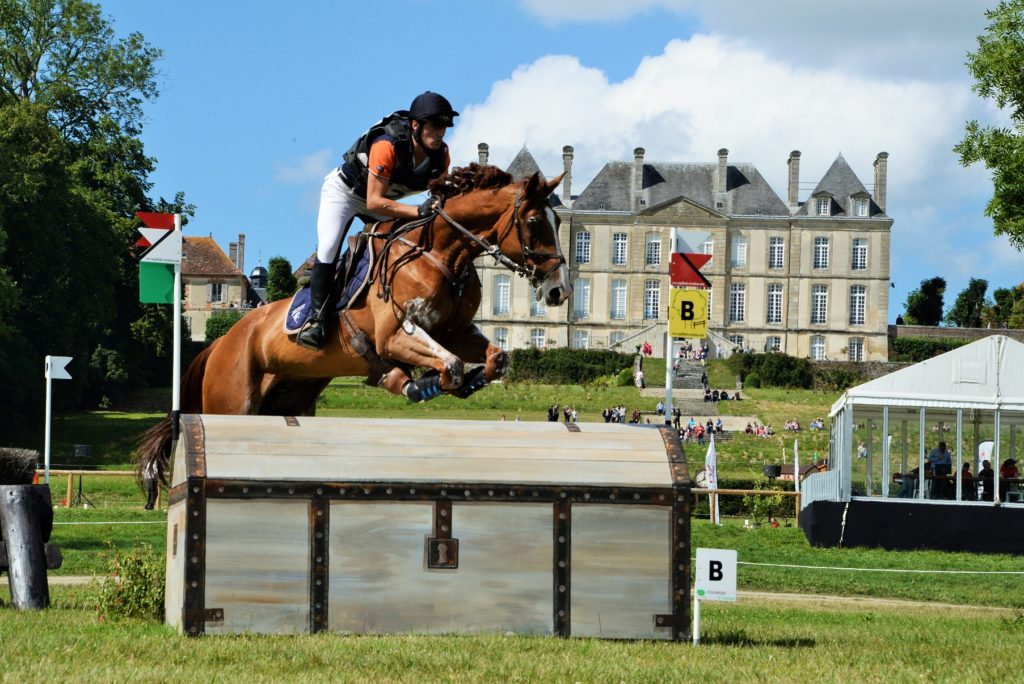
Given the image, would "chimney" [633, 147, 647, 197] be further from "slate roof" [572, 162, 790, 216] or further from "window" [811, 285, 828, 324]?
"window" [811, 285, 828, 324]

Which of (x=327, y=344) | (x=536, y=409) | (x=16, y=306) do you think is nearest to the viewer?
(x=327, y=344)

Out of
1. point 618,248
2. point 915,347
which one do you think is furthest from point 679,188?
point 915,347

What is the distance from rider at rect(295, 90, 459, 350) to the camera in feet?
27.8

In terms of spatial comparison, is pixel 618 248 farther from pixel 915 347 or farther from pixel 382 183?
pixel 382 183

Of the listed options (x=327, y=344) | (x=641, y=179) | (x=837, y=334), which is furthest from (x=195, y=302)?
(x=327, y=344)

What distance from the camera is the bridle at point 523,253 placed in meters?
7.98

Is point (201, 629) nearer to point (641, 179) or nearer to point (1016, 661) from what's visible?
point (1016, 661)

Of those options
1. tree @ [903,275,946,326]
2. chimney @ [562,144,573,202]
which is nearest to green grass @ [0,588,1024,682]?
chimney @ [562,144,573,202]

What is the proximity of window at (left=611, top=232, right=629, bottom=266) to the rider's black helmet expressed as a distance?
87.5m

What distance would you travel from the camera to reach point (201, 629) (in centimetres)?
704

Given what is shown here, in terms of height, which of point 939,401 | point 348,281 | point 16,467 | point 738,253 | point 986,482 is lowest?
point 986,482

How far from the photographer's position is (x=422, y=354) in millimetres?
8109

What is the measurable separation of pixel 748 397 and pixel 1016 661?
59301mm

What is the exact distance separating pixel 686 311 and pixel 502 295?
82862mm
